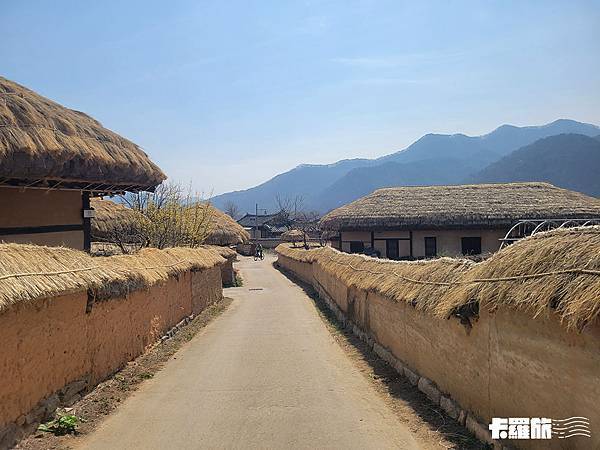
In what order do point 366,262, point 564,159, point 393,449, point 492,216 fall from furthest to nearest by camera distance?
point 564,159 < point 492,216 < point 366,262 < point 393,449

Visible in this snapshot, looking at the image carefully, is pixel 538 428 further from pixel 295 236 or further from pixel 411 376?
pixel 295 236

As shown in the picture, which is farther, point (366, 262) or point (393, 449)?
point (366, 262)

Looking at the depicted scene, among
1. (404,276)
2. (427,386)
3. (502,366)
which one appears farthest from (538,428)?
(404,276)

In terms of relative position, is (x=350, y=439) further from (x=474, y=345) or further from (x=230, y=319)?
(x=230, y=319)

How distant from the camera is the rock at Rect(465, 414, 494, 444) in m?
6.05

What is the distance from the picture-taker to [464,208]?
29391mm

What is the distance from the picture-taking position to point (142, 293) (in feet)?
37.8

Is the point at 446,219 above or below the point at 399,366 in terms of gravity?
above

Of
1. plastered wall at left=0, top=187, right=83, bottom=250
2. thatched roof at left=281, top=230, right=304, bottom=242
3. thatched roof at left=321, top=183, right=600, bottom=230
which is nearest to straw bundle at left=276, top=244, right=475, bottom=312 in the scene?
plastered wall at left=0, top=187, right=83, bottom=250

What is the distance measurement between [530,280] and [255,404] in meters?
4.34

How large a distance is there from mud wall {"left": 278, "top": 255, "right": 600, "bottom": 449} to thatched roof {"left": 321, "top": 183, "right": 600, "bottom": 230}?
1934 cm

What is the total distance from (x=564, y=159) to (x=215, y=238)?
10694 centimetres

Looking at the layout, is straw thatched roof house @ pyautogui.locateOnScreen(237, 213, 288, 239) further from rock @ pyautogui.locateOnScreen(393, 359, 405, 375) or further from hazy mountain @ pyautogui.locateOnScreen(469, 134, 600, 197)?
rock @ pyautogui.locateOnScreen(393, 359, 405, 375)

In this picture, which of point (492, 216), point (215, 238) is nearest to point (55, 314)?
point (492, 216)
